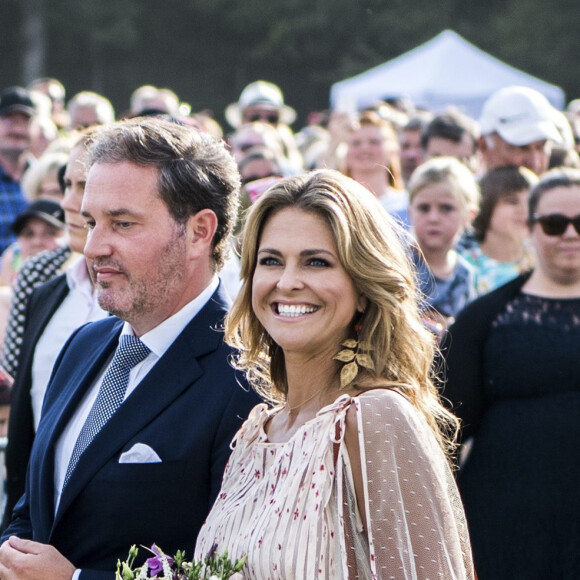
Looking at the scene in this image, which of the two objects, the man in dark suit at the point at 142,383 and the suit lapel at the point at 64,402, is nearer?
the man in dark suit at the point at 142,383

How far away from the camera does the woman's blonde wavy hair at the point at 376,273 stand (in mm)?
3037

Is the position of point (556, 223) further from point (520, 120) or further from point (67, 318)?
point (520, 120)

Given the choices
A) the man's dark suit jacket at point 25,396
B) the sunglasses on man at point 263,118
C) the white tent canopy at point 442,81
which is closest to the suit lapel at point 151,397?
the man's dark suit jacket at point 25,396

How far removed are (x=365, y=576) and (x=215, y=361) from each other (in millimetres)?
902

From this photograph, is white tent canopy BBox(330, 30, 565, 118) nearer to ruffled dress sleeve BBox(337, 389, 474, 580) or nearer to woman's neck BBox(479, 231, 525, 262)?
woman's neck BBox(479, 231, 525, 262)

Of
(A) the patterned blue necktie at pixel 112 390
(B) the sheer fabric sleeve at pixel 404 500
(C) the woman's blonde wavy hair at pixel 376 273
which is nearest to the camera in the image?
(B) the sheer fabric sleeve at pixel 404 500

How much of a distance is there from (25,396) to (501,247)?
11.1 ft

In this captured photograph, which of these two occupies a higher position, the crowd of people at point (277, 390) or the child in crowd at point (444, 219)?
the child in crowd at point (444, 219)

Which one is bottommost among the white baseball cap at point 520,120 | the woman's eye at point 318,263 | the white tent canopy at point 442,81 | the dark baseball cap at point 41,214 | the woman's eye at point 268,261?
the woman's eye at point 318,263

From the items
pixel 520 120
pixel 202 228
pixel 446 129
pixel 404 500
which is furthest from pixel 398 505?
pixel 446 129

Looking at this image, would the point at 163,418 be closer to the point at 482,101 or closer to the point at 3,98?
the point at 3,98

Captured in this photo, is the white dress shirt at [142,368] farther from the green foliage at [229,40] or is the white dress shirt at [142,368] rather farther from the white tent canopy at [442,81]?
the green foliage at [229,40]

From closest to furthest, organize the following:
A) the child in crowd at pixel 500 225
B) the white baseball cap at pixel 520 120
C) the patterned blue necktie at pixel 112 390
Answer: the patterned blue necktie at pixel 112 390
the child in crowd at pixel 500 225
the white baseball cap at pixel 520 120

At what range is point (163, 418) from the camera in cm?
327
